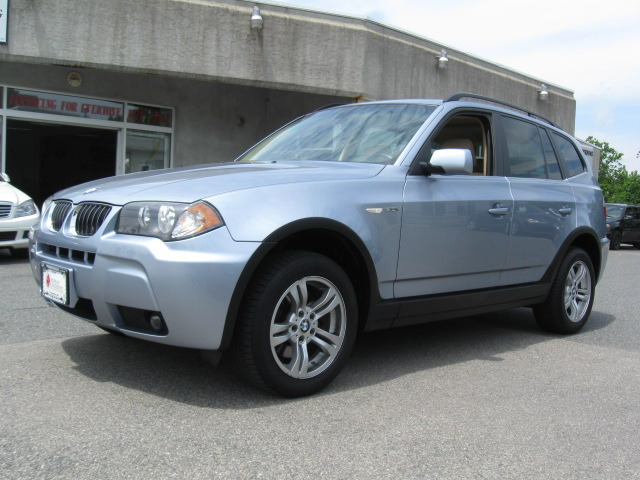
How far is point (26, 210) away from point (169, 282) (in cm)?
707

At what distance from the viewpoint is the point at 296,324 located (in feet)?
11.4

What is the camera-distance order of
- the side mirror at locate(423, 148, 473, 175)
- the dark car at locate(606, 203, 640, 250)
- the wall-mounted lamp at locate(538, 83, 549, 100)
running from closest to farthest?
1. the side mirror at locate(423, 148, 473, 175)
2. the dark car at locate(606, 203, 640, 250)
3. the wall-mounted lamp at locate(538, 83, 549, 100)

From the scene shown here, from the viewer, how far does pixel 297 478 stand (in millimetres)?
2580

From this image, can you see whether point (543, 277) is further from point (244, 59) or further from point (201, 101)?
point (201, 101)

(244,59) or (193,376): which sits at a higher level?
(244,59)

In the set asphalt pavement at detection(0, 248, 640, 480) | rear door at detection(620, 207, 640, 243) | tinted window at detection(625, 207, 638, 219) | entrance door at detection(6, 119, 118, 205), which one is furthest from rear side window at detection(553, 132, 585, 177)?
tinted window at detection(625, 207, 638, 219)

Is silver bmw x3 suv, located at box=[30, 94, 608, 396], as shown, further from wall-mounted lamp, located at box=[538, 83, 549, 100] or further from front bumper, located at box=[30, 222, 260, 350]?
wall-mounted lamp, located at box=[538, 83, 549, 100]

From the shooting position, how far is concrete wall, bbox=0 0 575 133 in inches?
510

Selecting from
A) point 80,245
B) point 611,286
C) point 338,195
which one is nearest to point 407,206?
point 338,195

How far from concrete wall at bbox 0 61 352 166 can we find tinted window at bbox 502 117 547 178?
1193 cm

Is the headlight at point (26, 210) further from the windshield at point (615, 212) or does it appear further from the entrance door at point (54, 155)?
the windshield at point (615, 212)

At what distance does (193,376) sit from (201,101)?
45.0 ft

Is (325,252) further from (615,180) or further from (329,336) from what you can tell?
(615,180)

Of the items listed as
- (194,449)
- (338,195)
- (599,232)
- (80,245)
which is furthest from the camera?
(599,232)
